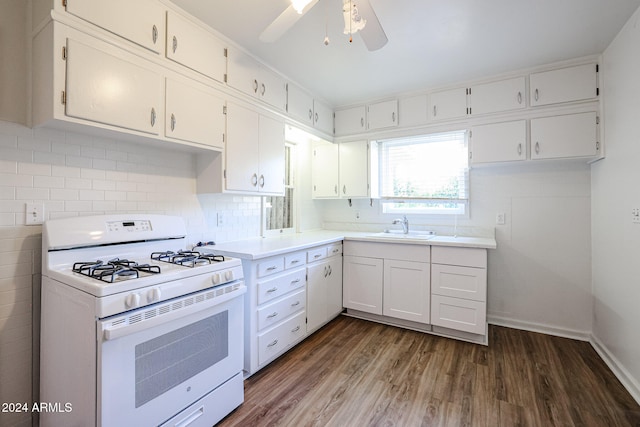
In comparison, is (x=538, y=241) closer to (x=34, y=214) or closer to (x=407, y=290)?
(x=407, y=290)

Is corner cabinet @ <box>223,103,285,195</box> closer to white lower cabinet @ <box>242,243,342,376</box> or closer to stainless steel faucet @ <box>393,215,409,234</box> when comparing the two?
white lower cabinet @ <box>242,243,342,376</box>

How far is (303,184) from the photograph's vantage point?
3795 mm

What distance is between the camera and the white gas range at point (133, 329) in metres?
1.25

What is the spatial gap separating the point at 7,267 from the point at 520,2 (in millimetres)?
3330

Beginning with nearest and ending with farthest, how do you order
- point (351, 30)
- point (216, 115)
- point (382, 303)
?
point (351, 30), point (216, 115), point (382, 303)

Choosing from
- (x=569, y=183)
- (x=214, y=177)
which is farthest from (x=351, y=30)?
(x=569, y=183)

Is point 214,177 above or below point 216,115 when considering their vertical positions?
below

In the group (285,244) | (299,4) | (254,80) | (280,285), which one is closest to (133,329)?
(280,285)

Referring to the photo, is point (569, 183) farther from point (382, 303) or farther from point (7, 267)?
point (7, 267)

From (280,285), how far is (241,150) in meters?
1.15

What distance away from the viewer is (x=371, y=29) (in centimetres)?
164

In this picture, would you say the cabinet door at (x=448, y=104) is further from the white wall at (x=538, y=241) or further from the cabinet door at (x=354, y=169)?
the cabinet door at (x=354, y=169)

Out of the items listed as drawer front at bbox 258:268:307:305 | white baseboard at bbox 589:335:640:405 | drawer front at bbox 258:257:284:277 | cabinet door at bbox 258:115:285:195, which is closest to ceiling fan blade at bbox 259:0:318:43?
cabinet door at bbox 258:115:285:195

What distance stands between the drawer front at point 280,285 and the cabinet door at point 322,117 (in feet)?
5.72
